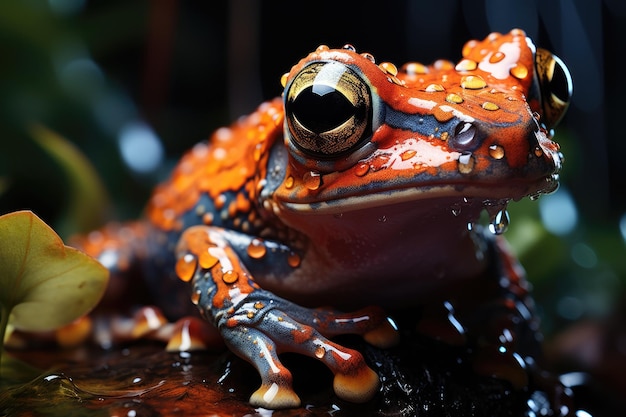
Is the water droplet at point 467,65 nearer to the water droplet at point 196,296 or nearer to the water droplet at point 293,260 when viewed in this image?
the water droplet at point 293,260

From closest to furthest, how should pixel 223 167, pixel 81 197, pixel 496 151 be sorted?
pixel 496 151 → pixel 223 167 → pixel 81 197

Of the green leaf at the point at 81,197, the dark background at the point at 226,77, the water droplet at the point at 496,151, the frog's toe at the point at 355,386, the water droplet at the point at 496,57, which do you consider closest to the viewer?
the water droplet at the point at 496,151

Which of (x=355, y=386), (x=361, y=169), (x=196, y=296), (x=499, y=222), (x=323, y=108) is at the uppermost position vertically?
(x=323, y=108)

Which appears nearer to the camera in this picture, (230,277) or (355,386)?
(355,386)

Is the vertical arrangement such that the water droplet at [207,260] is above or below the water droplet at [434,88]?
Result: below

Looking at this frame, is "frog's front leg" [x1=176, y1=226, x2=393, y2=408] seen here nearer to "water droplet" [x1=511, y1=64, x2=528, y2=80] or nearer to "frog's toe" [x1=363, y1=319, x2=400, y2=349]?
"frog's toe" [x1=363, y1=319, x2=400, y2=349]

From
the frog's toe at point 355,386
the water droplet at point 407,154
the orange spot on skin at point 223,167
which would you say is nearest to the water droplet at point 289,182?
the orange spot on skin at point 223,167

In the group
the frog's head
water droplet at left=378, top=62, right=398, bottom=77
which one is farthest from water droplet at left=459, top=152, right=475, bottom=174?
water droplet at left=378, top=62, right=398, bottom=77

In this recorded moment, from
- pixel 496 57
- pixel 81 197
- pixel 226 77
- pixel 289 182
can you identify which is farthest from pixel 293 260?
pixel 226 77

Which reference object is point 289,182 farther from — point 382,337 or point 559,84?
point 559,84
